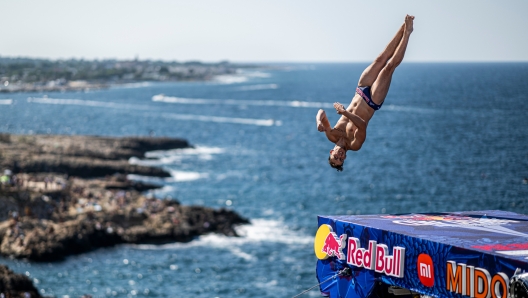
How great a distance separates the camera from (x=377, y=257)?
945 cm

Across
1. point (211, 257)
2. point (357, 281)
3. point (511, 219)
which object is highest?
point (511, 219)

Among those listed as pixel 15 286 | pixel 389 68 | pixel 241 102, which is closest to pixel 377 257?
pixel 389 68

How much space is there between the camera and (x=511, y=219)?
1077 centimetres

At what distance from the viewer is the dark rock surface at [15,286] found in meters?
32.0

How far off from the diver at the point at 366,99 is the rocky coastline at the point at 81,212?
33221 millimetres

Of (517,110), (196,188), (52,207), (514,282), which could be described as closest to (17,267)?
(52,207)

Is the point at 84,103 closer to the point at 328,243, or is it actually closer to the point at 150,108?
the point at 150,108

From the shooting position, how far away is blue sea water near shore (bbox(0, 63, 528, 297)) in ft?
129

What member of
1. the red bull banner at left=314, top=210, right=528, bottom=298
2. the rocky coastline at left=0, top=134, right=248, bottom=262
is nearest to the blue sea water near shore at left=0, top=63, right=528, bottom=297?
the rocky coastline at left=0, top=134, right=248, bottom=262

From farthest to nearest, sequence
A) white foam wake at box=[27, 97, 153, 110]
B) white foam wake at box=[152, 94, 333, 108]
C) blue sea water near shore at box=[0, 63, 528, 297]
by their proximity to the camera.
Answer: white foam wake at box=[27, 97, 153, 110] < white foam wake at box=[152, 94, 333, 108] < blue sea water near shore at box=[0, 63, 528, 297]

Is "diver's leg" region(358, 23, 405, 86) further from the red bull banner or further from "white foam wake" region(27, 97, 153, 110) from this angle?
"white foam wake" region(27, 97, 153, 110)

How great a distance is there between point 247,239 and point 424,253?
38402mm

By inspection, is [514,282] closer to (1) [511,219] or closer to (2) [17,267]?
(1) [511,219]

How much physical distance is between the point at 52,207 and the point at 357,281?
136 ft
